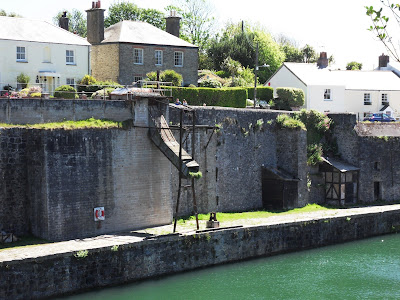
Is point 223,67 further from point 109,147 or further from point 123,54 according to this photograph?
point 109,147

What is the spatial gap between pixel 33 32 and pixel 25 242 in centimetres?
1420

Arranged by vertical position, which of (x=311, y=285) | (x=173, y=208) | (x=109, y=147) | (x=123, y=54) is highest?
(x=123, y=54)

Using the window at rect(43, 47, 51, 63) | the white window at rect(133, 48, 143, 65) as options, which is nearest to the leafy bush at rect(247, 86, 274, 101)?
the white window at rect(133, 48, 143, 65)

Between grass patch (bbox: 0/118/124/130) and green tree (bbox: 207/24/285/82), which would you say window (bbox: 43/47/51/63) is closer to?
grass patch (bbox: 0/118/124/130)

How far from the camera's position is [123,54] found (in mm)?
37750

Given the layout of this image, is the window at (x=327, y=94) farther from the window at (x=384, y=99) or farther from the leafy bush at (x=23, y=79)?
the leafy bush at (x=23, y=79)

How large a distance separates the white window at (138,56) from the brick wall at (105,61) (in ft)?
3.50

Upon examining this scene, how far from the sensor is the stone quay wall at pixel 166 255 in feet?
66.3

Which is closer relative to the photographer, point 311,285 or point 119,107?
point 311,285

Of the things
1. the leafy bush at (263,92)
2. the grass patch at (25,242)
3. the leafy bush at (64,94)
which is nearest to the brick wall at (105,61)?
the leafy bush at (263,92)

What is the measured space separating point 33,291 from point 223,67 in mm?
38455

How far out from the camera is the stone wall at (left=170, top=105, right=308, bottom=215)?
29.0m

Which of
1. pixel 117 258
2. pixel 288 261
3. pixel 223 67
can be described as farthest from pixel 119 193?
pixel 223 67

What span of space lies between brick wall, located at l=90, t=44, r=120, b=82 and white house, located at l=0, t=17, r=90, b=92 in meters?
2.56
